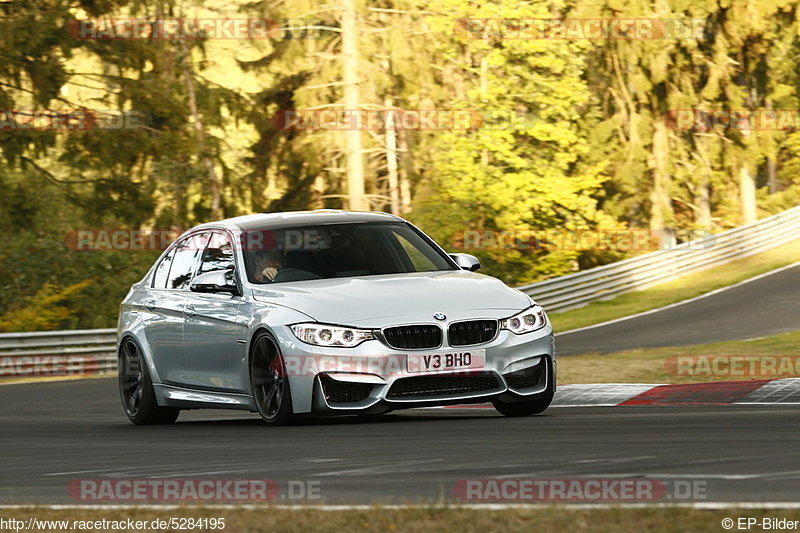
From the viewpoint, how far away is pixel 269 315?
10.6 meters

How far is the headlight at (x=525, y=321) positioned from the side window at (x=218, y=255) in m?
2.39

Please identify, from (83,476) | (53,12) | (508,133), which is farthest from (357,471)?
(508,133)

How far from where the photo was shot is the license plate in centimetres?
1017

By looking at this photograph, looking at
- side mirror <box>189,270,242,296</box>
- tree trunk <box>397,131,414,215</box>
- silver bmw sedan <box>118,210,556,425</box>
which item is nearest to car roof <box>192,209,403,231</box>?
silver bmw sedan <box>118,210,556,425</box>

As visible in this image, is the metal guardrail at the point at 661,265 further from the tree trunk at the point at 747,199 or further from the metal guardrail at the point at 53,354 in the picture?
the metal guardrail at the point at 53,354

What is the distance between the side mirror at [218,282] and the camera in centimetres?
1136

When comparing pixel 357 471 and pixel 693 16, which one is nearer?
pixel 357 471

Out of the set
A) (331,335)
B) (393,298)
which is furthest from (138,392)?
(393,298)

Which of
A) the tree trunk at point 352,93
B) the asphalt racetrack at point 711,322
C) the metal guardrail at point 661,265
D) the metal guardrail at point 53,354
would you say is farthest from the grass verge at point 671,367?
the tree trunk at point 352,93

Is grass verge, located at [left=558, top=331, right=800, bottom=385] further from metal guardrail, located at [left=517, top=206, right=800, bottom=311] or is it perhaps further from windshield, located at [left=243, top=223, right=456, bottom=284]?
metal guardrail, located at [left=517, top=206, right=800, bottom=311]

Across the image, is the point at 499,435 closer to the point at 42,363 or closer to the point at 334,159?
the point at 42,363

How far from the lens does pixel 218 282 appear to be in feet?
37.4

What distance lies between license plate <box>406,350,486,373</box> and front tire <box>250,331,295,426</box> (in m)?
0.92

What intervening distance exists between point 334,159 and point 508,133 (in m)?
7.71
